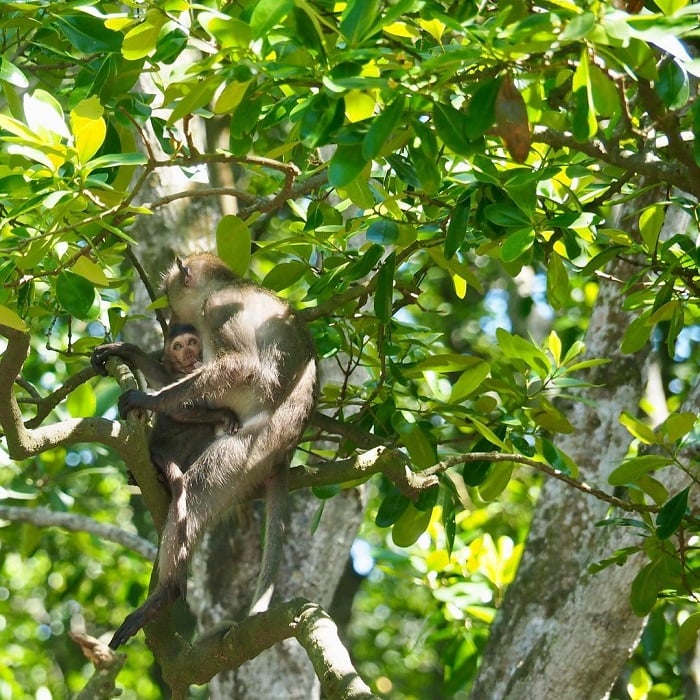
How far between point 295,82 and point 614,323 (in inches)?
120

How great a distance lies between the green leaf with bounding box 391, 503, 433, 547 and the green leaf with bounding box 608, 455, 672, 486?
689mm

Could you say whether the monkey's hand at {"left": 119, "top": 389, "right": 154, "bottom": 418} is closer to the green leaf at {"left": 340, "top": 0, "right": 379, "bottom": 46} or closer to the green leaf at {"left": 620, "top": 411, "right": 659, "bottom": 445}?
the green leaf at {"left": 620, "top": 411, "right": 659, "bottom": 445}

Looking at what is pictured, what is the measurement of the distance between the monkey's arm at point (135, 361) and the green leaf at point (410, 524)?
1065 millimetres

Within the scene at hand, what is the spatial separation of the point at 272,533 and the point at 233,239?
42.1 inches

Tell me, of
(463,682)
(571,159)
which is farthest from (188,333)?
(463,682)

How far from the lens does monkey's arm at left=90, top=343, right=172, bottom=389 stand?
3.76 m

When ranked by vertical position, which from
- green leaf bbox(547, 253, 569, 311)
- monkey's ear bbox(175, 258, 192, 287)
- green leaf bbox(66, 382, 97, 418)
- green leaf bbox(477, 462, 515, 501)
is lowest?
green leaf bbox(66, 382, 97, 418)

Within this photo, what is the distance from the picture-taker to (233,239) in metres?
3.23

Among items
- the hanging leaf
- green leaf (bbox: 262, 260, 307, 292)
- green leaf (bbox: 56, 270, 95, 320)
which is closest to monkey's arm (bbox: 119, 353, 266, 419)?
green leaf (bbox: 262, 260, 307, 292)

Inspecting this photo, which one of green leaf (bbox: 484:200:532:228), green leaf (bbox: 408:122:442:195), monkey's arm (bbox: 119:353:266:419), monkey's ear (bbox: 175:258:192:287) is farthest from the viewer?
monkey's ear (bbox: 175:258:192:287)

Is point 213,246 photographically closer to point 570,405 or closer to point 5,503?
point 570,405

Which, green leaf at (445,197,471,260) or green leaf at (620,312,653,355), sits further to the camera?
green leaf at (620,312,653,355)

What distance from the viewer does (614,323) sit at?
5.03m

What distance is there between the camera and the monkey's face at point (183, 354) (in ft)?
13.5
